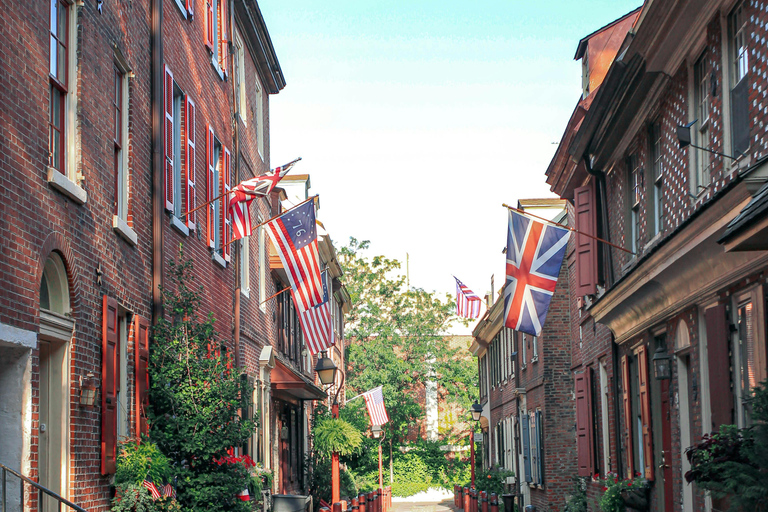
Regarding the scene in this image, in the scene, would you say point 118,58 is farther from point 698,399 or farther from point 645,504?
point 645,504

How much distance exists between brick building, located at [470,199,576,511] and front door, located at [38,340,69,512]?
1443 centimetres

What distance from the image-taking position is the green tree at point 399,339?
52.8 m

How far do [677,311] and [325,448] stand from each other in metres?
14.7

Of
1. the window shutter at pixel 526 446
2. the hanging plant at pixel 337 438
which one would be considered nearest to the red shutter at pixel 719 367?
the hanging plant at pixel 337 438

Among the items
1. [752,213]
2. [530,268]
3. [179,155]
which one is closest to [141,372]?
[179,155]

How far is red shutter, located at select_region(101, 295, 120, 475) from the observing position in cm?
962

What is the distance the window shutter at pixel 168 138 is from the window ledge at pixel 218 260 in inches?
106

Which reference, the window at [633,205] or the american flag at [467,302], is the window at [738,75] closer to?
the window at [633,205]

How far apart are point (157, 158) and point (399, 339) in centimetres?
4211

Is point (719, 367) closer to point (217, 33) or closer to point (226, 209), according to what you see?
point (226, 209)

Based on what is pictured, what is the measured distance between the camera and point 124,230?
1055 cm

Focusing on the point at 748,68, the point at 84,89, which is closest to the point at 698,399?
the point at 748,68

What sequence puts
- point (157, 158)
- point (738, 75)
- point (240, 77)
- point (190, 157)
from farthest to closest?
point (240, 77) → point (190, 157) → point (157, 158) → point (738, 75)

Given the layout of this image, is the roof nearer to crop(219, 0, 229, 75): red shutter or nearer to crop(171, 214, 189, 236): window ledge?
crop(171, 214, 189, 236): window ledge
